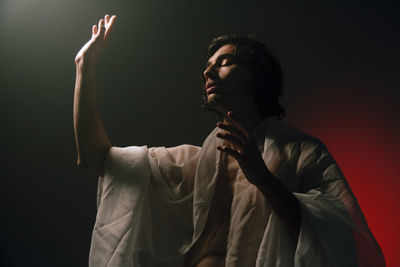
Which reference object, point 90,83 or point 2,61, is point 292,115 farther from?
point 2,61

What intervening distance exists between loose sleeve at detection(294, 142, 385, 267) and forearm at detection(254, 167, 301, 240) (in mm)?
19

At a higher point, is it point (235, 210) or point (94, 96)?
point (94, 96)

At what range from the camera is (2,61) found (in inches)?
55.2

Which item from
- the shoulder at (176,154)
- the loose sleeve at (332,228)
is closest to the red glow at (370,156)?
the loose sleeve at (332,228)

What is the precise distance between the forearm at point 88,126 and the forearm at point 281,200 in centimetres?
44

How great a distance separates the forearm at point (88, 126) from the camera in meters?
1.02

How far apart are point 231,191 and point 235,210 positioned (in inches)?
3.3

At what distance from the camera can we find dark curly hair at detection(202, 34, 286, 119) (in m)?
1.11

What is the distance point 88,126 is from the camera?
102 cm

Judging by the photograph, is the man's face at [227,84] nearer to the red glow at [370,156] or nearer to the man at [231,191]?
the man at [231,191]

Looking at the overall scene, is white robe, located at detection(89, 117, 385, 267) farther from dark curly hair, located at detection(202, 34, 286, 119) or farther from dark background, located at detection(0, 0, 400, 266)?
dark background, located at detection(0, 0, 400, 266)

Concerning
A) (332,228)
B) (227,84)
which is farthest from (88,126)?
(332,228)

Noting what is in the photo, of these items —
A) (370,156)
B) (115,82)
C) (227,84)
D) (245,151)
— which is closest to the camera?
(245,151)

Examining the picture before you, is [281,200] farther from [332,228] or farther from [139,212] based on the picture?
[139,212]
